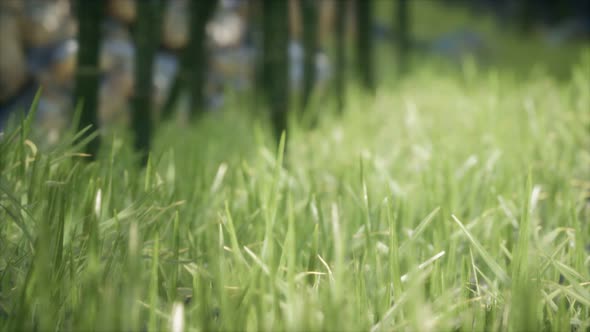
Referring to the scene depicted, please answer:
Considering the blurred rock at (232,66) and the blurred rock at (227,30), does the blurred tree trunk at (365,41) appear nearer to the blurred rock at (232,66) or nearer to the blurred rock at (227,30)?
the blurred rock at (232,66)

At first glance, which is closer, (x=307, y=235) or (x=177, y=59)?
(x=307, y=235)

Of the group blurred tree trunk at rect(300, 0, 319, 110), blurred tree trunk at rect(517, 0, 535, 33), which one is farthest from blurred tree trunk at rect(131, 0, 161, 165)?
blurred tree trunk at rect(517, 0, 535, 33)

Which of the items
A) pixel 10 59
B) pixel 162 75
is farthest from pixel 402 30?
pixel 10 59

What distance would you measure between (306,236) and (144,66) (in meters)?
0.71

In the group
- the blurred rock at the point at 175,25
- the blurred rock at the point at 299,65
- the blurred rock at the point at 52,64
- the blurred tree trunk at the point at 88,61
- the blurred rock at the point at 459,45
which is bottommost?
the blurred rock at the point at 459,45

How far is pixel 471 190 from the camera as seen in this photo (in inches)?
36.2

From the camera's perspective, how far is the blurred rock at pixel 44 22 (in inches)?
105

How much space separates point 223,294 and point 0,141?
1.74ft

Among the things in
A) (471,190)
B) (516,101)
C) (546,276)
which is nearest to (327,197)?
(471,190)

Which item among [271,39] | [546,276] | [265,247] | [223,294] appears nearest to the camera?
[223,294]

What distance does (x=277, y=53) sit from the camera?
135 centimetres

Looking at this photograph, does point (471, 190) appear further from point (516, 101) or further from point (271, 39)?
point (516, 101)

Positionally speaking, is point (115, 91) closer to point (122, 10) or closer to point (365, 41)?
point (122, 10)

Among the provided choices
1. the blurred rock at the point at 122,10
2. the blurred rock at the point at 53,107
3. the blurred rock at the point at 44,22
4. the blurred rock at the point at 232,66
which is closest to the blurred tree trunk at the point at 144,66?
the blurred rock at the point at 53,107
